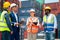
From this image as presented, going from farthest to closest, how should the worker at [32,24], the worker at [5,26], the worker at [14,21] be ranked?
the worker at [32,24], the worker at [14,21], the worker at [5,26]

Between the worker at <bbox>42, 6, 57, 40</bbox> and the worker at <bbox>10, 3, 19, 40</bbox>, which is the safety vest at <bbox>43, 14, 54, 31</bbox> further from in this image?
the worker at <bbox>10, 3, 19, 40</bbox>

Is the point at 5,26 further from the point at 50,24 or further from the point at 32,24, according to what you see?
the point at 50,24

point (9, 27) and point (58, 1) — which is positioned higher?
point (58, 1)

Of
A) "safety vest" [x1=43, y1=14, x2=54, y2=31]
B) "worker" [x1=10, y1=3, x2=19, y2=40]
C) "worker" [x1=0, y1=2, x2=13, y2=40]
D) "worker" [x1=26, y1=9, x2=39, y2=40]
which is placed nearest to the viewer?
"worker" [x1=0, y1=2, x2=13, y2=40]

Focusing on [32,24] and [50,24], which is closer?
[50,24]

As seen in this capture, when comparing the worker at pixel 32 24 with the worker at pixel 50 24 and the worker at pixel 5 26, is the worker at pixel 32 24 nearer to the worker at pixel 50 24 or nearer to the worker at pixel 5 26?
the worker at pixel 50 24

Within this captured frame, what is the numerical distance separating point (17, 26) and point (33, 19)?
2.91 feet

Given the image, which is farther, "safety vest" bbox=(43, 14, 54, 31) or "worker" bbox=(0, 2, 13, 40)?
"safety vest" bbox=(43, 14, 54, 31)

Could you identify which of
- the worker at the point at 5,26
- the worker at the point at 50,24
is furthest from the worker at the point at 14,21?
the worker at the point at 50,24

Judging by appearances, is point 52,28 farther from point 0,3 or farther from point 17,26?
point 0,3

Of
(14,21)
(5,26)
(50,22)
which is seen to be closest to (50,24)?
(50,22)

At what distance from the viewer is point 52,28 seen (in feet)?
33.3

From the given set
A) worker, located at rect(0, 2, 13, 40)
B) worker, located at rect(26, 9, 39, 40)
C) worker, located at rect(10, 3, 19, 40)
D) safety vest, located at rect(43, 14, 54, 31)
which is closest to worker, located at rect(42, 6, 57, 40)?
safety vest, located at rect(43, 14, 54, 31)

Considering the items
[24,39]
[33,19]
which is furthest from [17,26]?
[24,39]
